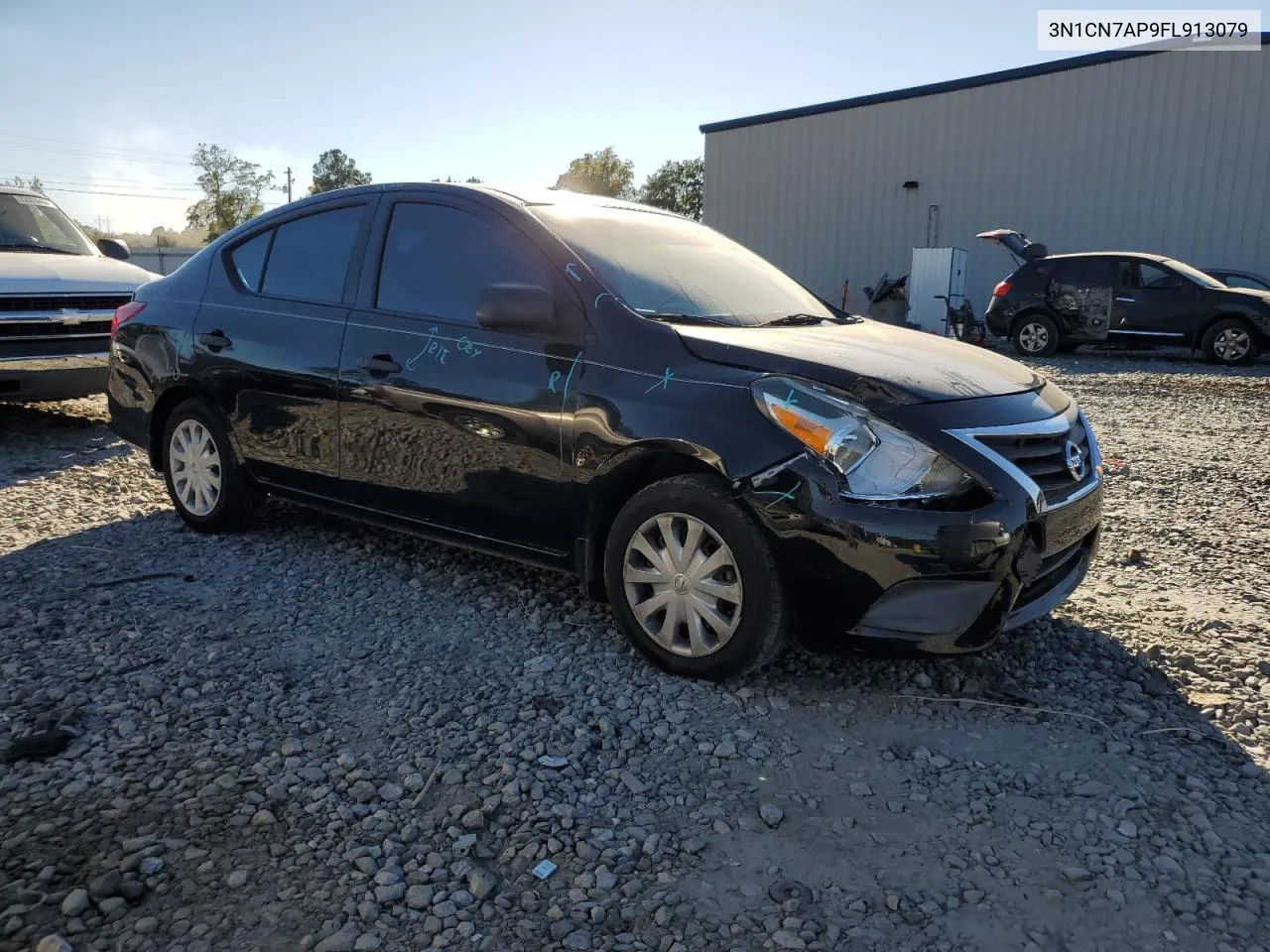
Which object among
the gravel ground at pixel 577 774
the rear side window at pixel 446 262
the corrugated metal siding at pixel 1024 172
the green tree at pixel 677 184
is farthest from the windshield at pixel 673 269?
the green tree at pixel 677 184

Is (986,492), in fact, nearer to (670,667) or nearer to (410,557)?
(670,667)

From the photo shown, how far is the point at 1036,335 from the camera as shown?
47.7ft

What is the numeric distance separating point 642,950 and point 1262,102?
2079cm

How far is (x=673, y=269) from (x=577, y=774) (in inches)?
80.2

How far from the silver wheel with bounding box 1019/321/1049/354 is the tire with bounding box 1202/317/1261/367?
6.79 ft

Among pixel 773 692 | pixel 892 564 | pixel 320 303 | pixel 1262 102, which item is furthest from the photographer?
pixel 1262 102

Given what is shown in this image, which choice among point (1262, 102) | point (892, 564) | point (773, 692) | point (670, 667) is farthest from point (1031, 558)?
point (1262, 102)

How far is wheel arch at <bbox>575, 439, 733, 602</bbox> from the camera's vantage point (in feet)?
10.3

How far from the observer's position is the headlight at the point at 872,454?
2.90 metres

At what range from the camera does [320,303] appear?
4273mm

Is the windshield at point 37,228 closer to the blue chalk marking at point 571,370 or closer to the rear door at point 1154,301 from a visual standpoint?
the blue chalk marking at point 571,370

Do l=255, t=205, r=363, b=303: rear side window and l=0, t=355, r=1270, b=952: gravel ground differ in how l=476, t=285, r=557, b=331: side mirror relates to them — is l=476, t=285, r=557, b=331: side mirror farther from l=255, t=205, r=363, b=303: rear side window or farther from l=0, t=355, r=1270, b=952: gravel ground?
l=0, t=355, r=1270, b=952: gravel ground

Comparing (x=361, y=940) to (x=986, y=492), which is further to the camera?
(x=986, y=492)

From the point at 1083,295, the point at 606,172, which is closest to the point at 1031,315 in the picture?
the point at 1083,295
